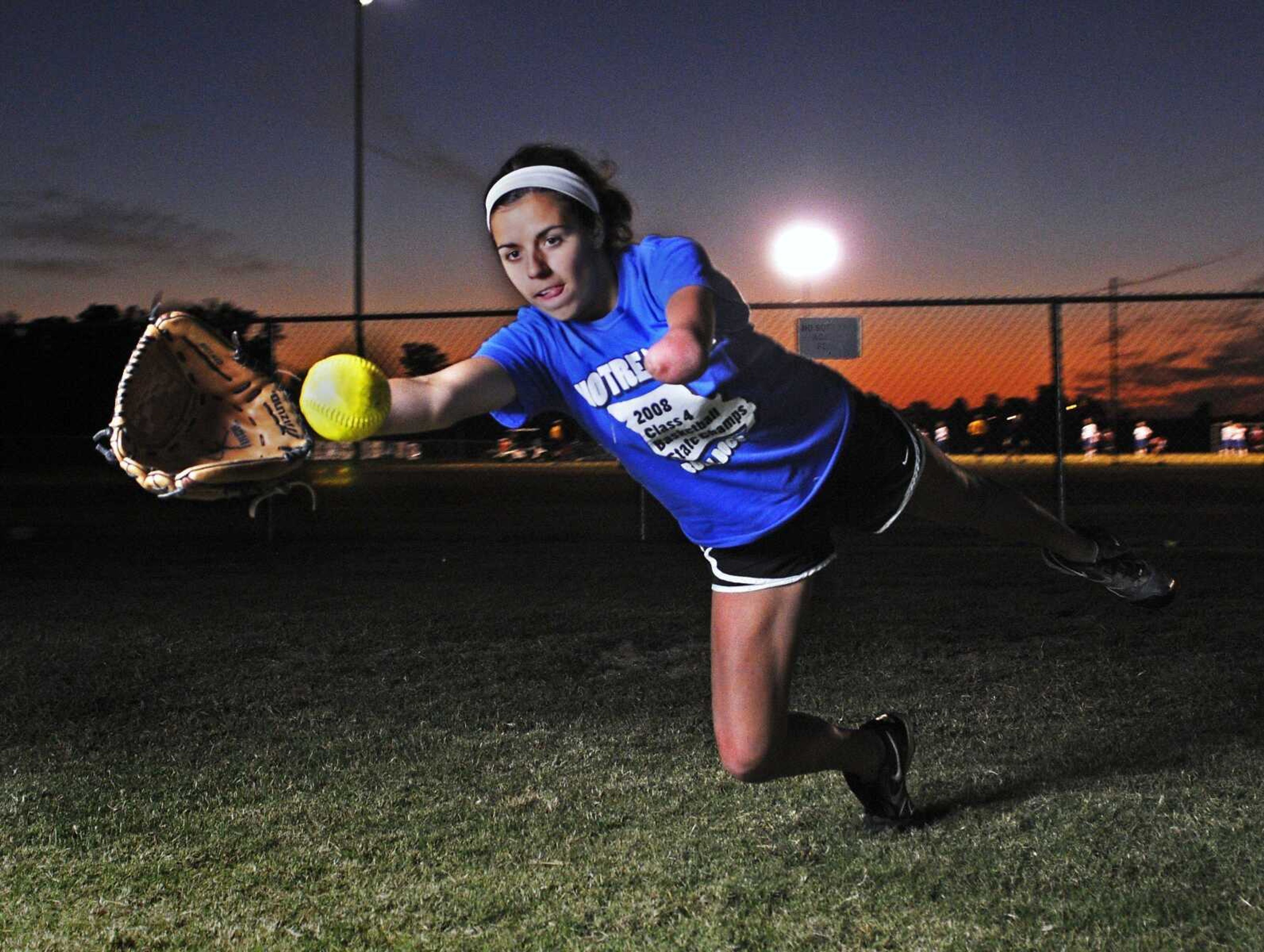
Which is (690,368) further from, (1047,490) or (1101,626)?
(1047,490)

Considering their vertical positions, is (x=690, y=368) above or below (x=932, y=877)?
above

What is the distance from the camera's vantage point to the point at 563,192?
289 cm

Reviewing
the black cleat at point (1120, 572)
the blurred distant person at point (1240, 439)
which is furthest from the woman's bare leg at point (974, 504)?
the blurred distant person at point (1240, 439)

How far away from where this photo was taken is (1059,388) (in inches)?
384

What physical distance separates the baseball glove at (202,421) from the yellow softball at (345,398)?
1.38 ft

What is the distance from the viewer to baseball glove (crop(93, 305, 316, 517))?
3016 mm

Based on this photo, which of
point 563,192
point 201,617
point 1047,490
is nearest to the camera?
point 563,192

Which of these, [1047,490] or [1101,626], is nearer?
[1101,626]

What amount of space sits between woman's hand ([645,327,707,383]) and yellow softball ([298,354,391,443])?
64 cm

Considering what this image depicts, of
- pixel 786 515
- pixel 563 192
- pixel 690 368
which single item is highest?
pixel 563 192

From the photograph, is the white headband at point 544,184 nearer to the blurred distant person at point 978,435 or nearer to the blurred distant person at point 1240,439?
the blurred distant person at point 978,435

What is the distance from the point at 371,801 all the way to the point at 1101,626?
4.81 m

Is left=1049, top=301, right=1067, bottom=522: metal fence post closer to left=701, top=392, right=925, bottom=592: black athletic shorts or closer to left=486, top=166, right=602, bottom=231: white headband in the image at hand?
left=701, top=392, right=925, bottom=592: black athletic shorts

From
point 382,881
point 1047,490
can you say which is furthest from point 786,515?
point 1047,490
